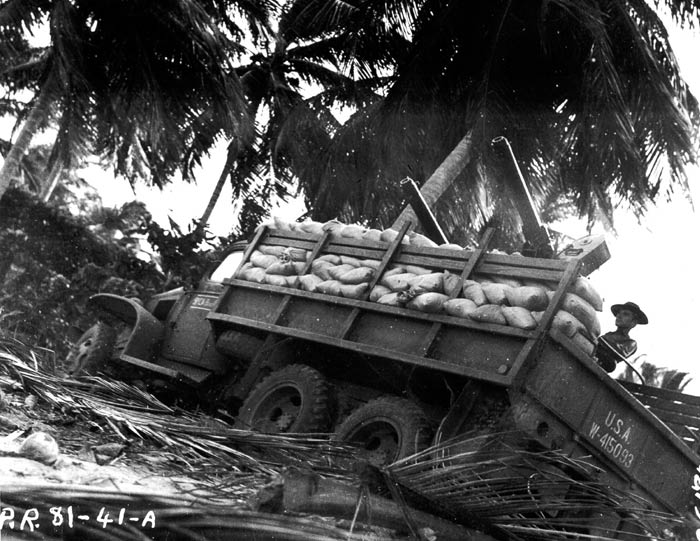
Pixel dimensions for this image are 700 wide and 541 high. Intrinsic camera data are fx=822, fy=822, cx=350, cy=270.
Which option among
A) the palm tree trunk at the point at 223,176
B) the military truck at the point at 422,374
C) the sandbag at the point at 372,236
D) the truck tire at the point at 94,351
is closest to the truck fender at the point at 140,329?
the truck tire at the point at 94,351

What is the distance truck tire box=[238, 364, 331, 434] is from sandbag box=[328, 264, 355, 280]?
→ 2.32 ft

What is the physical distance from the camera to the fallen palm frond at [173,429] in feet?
13.1

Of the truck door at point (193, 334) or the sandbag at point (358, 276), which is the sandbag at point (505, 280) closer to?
the sandbag at point (358, 276)

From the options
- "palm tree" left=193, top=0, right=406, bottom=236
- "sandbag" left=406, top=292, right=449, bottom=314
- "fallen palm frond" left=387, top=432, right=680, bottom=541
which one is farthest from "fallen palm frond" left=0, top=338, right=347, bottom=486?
"palm tree" left=193, top=0, right=406, bottom=236

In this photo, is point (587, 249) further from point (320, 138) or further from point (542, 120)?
point (320, 138)

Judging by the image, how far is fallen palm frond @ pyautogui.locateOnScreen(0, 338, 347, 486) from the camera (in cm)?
399

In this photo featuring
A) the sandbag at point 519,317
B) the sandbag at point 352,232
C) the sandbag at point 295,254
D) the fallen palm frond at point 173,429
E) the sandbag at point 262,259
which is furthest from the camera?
the sandbag at point 262,259

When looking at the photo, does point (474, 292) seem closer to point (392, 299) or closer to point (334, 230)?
point (392, 299)

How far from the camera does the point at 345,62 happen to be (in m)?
14.9

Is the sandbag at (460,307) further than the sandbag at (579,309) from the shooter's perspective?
Yes

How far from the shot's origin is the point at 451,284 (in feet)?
17.9

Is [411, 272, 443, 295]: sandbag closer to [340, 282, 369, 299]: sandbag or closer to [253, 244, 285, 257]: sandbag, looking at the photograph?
[340, 282, 369, 299]: sandbag

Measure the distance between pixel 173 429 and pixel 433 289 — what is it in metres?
2.00

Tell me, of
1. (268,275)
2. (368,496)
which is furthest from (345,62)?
(368,496)
